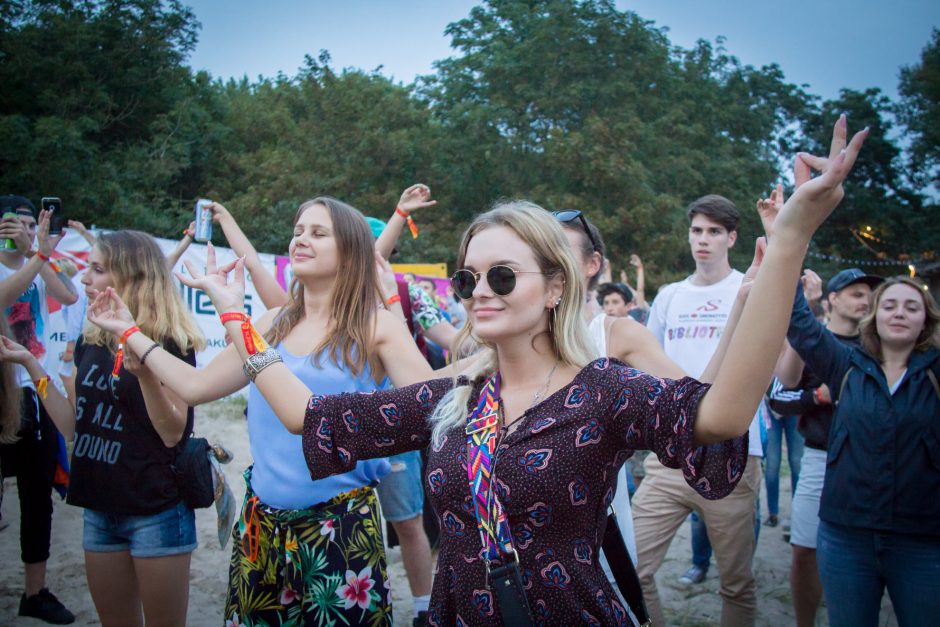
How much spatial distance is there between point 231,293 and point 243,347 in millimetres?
223

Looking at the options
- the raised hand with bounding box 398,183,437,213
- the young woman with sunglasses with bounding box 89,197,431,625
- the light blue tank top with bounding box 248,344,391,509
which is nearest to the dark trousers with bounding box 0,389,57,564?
the young woman with sunglasses with bounding box 89,197,431,625

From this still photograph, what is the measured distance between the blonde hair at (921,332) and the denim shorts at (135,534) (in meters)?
3.28

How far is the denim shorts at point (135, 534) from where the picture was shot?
9.61ft

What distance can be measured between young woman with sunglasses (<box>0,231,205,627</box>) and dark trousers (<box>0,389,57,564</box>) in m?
1.25

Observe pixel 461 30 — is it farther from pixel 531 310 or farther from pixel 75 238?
pixel 531 310

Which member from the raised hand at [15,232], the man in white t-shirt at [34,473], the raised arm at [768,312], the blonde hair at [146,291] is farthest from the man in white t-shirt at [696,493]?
the raised hand at [15,232]

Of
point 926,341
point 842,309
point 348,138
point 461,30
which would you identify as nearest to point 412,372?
point 926,341

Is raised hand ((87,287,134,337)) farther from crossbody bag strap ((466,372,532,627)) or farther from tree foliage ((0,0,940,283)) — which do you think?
tree foliage ((0,0,940,283))

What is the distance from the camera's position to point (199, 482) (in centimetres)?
305

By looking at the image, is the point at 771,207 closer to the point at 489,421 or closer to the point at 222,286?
the point at 489,421

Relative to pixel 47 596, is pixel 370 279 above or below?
above

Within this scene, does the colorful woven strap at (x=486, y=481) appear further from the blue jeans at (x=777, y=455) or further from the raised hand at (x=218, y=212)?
the blue jeans at (x=777, y=455)

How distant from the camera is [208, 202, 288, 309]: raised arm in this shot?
3.41 metres

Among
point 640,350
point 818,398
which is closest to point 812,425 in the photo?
point 818,398
